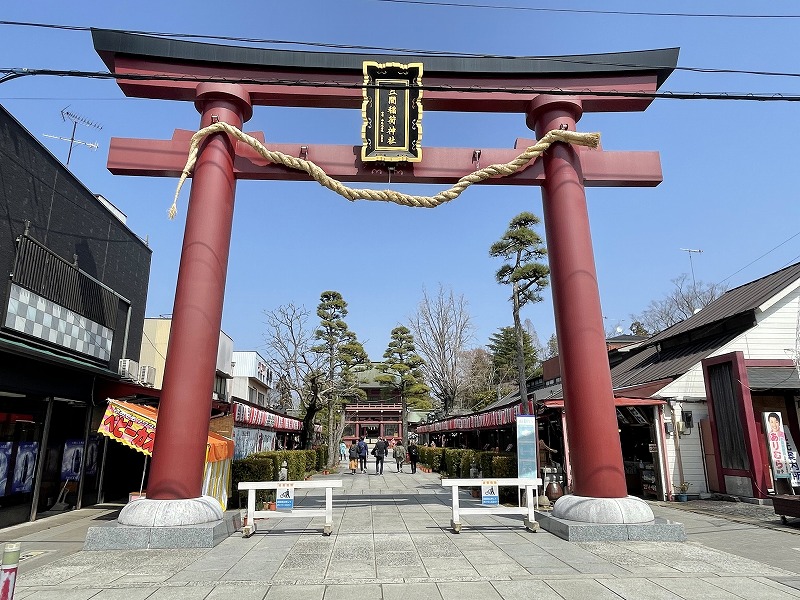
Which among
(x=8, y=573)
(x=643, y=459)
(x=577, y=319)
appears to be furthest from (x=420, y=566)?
(x=643, y=459)

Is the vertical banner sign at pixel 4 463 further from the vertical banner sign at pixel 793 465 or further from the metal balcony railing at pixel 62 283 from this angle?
the vertical banner sign at pixel 793 465

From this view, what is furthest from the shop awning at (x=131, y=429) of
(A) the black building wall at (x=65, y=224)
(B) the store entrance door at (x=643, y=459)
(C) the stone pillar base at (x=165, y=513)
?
(B) the store entrance door at (x=643, y=459)

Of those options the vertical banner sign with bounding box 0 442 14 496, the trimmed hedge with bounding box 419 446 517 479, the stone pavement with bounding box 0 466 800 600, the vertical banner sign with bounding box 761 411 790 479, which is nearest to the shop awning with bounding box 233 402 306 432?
the vertical banner sign with bounding box 0 442 14 496

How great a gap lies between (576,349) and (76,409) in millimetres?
12143

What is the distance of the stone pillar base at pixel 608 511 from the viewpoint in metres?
7.86

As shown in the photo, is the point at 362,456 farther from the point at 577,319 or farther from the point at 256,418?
the point at 577,319

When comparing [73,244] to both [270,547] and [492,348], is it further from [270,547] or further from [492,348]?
[492,348]

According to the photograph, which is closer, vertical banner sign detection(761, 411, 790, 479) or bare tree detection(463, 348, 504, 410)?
vertical banner sign detection(761, 411, 790, 479)

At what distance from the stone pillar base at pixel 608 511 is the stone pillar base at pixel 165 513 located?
19.1ft

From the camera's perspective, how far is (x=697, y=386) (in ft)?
48.4

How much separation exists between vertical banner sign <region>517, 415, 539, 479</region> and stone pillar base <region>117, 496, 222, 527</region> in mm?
6885

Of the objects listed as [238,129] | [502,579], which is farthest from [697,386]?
[238,129]

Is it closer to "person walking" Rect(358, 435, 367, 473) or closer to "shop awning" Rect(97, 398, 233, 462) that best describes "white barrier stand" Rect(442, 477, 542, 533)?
"shop awning" Rect(97, 398, 233, 462)

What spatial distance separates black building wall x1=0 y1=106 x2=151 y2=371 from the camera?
33.9 feet
